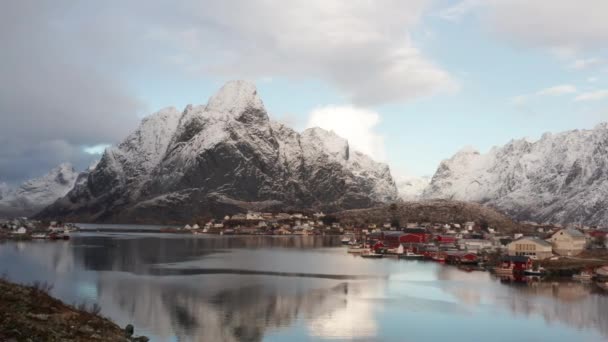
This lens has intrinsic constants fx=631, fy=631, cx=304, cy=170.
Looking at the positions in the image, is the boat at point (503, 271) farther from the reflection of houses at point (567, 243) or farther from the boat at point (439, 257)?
the boat at point (439, 257)

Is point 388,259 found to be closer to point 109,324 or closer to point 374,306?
point 374,306

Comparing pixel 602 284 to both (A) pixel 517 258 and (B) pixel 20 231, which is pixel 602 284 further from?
(B) pixel 20 231

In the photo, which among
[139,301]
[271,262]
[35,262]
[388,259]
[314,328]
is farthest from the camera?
[388,259]

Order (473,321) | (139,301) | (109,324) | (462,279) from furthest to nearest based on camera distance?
(462,279) < (139,301) < (473,321) < (109,324)

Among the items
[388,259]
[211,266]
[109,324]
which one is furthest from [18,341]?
[388,259]

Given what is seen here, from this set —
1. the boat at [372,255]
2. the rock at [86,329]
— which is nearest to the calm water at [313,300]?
the rock at [86,329]

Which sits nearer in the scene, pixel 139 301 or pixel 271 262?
pixel 139 301

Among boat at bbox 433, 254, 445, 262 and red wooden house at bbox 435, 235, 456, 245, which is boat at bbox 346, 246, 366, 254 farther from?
red wooden house at bbox 435, 235, 456, 245

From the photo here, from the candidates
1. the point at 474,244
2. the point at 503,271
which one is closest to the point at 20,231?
the point at 474,244
